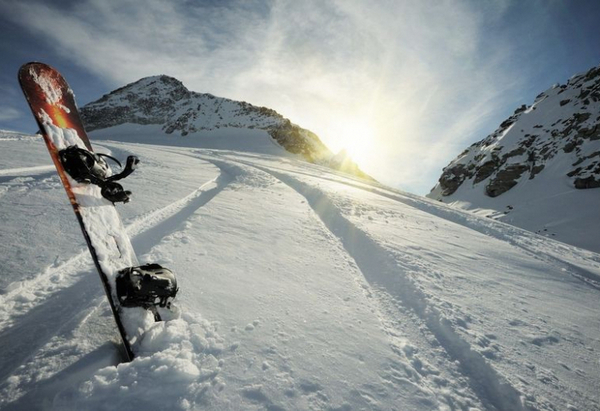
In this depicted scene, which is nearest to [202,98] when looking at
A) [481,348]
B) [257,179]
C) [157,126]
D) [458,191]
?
[157,126]

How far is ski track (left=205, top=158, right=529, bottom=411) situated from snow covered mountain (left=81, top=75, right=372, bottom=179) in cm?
3621

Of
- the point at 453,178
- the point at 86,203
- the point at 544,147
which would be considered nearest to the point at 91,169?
the point at 86,203

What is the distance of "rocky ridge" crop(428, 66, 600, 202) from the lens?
88.2ft

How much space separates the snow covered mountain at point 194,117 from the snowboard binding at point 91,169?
3940cm

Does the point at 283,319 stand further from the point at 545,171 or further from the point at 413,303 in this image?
the point at 545,171

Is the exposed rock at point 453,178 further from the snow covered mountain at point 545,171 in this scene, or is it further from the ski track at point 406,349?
the ski track at point 406,349

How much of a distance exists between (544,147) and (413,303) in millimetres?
40217

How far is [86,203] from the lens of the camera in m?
2.29

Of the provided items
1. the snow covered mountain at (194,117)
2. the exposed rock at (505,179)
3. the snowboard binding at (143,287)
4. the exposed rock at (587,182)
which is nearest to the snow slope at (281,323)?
the snowboard binding at (143,287)

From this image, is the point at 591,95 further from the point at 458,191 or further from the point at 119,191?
the point at 119,191

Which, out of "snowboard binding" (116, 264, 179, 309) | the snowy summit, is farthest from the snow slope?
"snowboard binding" (116, 264, 179, 309)

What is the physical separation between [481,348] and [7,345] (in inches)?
170

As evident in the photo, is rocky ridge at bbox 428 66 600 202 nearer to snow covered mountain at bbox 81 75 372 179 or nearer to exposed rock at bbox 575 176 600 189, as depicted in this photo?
exposed rock at bbox 575 176 600 189

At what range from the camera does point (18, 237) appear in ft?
9.98
